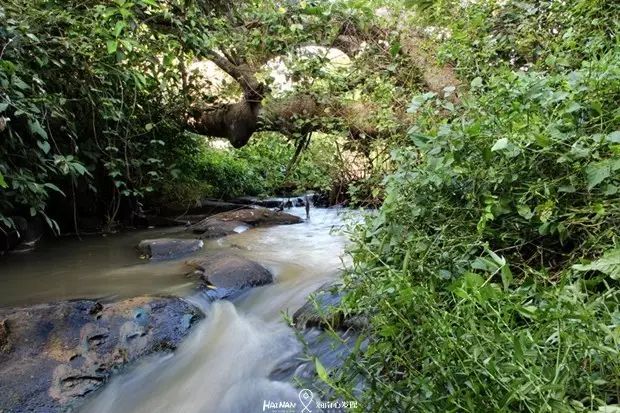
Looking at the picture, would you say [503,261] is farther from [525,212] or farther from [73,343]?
[73,343]

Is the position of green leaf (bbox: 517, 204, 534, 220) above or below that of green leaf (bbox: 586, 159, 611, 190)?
below

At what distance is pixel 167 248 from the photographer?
205 inches

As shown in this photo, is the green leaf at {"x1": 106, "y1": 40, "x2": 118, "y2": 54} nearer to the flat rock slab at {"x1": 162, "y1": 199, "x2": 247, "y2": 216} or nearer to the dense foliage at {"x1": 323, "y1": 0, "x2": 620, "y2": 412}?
the dense foliage at {"x1": 323, "y1": 0, "x2": 620, "y2": 412}

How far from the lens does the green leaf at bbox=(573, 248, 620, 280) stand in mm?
1273

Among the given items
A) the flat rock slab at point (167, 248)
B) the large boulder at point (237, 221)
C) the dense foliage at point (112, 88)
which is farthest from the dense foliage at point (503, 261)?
the large boulder at point (237, 221)

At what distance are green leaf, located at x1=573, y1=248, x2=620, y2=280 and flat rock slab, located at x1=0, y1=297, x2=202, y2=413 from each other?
271 cm

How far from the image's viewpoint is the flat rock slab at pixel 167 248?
5082 mm

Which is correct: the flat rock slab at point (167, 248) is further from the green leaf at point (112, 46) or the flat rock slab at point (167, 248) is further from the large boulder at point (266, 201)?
the large boulder at point (266, 201)

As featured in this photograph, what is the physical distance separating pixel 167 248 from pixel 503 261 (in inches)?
180

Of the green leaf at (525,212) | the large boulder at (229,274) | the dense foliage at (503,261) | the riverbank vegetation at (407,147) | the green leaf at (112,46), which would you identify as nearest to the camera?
the dense foliage at (503,261)

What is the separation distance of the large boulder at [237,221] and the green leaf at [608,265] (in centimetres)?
536

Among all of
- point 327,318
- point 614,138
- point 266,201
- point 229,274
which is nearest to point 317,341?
point 327,318

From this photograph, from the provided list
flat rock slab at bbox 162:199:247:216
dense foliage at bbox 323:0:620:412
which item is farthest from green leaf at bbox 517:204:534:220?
flat rock slab at bbox 162:199:247:216

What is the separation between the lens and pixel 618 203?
4.97ft
